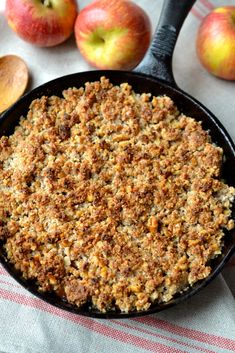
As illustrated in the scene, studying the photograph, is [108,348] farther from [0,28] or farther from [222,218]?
[0,28]

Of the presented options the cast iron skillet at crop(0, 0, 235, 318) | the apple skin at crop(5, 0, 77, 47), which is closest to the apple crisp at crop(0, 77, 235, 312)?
the cast iron skillet at crop(0, 0, 235, 318)

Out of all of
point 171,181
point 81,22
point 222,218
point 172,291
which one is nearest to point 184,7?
point 81,22

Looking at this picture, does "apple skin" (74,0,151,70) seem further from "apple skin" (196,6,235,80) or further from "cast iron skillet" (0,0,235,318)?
"apple skin" (196,6,235,80)

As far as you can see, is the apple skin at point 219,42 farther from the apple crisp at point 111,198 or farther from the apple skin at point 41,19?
the apple skin at point 41,19

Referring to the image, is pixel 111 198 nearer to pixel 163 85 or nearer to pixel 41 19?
pixel 163 85

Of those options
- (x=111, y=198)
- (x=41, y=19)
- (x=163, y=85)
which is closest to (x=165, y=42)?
(x=163, y=85)

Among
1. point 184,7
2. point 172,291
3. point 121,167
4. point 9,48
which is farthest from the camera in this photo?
point 9,48

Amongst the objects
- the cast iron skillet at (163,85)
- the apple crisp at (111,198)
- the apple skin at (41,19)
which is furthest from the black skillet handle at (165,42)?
the apple skin at (41,19)
